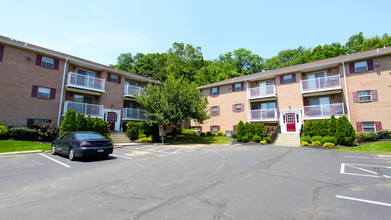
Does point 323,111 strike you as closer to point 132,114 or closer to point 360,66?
point 360,66

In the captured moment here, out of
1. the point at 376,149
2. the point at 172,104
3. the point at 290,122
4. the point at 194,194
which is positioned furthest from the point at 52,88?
the point at 376,149

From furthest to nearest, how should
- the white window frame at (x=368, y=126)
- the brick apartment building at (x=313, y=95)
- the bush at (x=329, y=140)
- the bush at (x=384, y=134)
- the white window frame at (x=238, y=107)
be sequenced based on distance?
the white window frame at (x=238, y=107) → the brick apartment building at (x=313, y=95) → the white window frame at (x=368, y=126) → the bush at (x=384, y=134) → the bush at (x=329, y=140)

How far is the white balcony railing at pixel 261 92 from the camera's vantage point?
72.6 ft

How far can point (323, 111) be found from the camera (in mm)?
18797

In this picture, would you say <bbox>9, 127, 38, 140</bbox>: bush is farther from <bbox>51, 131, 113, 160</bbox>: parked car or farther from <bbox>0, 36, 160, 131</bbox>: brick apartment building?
<bbox>51, 131, 113, 160</bbox>: parked car

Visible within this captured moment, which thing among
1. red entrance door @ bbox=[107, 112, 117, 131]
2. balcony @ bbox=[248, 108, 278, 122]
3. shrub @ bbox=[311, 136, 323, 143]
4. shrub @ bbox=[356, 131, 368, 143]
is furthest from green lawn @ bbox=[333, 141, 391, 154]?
red entrance door @ bbox=[107, 112, 117, 131]

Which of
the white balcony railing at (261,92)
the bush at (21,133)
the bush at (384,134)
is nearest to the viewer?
the bush at (21,133)

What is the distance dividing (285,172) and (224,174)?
2304 mm

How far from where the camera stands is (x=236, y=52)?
1763 inches

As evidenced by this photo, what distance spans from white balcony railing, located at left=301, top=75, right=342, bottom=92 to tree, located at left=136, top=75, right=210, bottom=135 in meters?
11.5

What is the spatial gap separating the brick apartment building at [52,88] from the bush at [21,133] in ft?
5.33

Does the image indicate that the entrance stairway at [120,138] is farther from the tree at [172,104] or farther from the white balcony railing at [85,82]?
the white balcony railing at [85,82]

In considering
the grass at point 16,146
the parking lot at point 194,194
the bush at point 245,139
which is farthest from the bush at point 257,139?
the grass at point 16,146

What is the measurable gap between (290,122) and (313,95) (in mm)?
3809
